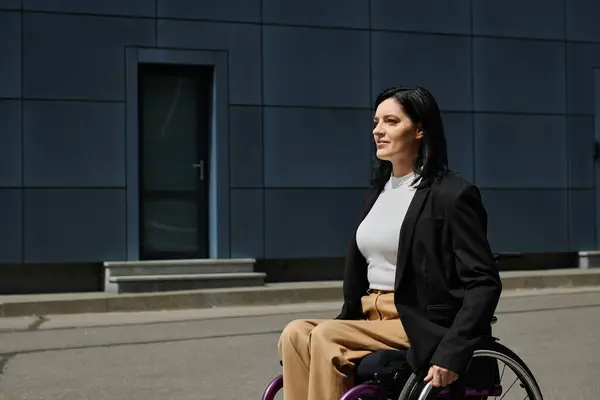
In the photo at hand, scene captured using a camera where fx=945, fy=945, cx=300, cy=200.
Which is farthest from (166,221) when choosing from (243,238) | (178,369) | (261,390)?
(261,390)

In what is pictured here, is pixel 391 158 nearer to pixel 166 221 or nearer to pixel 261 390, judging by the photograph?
pixel 261 390

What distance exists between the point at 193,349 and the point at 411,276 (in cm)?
552

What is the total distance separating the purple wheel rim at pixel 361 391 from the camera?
3.48m

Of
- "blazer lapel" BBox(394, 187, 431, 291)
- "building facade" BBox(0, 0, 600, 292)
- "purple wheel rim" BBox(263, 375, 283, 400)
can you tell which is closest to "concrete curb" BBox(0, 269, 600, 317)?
"building facade" BBox(0, 0, 600, 292)

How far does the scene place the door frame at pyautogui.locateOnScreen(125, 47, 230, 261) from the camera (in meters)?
12.8

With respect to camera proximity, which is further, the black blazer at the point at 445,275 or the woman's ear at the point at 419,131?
the woman's ear at the point at 419,131

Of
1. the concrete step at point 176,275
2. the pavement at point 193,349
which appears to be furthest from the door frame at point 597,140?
the concrete step at point 176,275

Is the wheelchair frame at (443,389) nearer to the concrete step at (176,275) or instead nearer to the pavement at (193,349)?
the pavement at (193,349)

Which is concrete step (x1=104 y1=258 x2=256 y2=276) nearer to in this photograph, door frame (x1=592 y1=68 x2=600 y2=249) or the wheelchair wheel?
door frame (x1=592 y1=68 x2=600 y2=249)

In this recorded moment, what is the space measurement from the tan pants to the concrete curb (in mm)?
8000

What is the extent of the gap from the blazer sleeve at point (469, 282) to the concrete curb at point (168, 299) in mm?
8501

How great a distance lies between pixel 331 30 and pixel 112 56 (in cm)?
318

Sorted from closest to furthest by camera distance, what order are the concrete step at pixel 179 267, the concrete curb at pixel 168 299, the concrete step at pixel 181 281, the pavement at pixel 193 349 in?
the pavement at pixel 193 349
the concrete curb at pixel 168 299
the concrete step at pixel 181 281
the concrete step at pixel 179 267

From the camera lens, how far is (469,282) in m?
3.47
